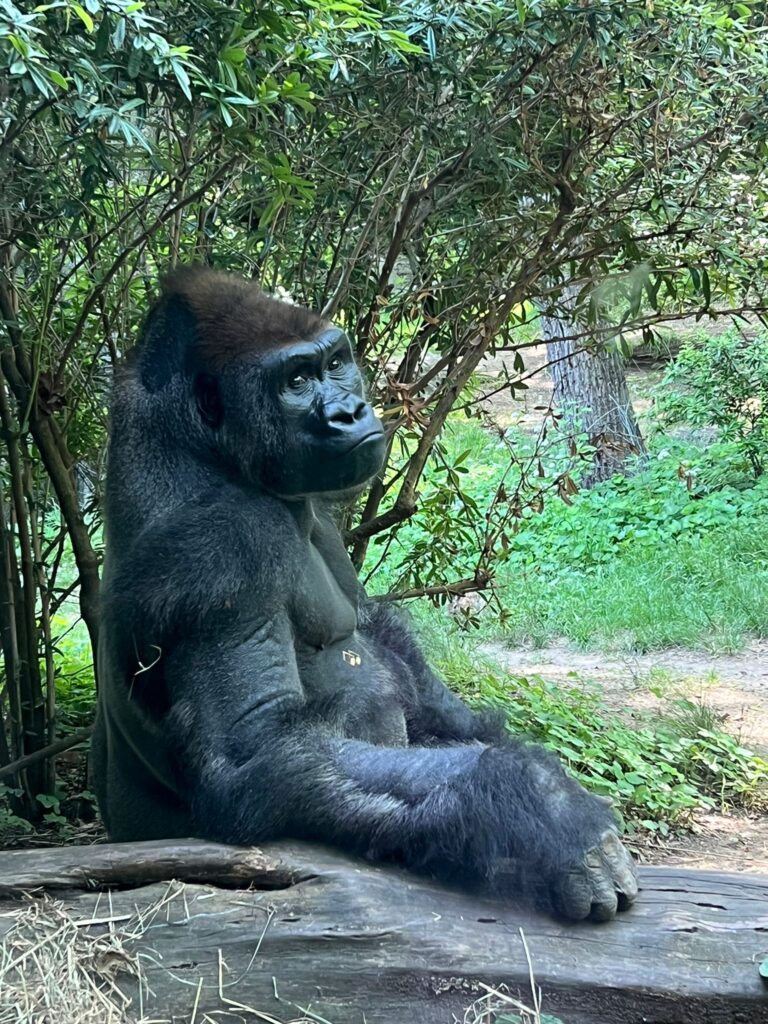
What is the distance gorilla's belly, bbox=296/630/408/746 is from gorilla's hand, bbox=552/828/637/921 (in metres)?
0.76

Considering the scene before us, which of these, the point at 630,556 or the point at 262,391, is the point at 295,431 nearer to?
the point at 262,391

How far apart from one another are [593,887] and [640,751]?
8.59 ft

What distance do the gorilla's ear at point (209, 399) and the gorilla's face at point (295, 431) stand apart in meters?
0.03

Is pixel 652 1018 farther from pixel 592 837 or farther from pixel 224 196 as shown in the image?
pixel 224 196

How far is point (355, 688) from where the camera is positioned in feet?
11.2

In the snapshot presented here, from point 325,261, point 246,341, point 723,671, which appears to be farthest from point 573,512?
point 246,341

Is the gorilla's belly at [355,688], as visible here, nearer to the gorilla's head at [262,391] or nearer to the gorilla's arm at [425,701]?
the gorilla's arm at [425,701]

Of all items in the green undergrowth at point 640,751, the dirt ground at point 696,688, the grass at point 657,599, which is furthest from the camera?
the grass at point 657,599

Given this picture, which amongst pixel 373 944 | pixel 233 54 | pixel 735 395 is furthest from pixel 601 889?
pixel 735 395

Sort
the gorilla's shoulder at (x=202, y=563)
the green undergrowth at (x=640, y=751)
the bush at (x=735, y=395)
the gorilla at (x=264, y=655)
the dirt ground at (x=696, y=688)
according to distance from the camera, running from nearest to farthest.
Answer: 1. the gorilla at (x=264, y=655)
2. the gorilla's shoulder at (x=202, y=563)
3. the dirt ground at (x=696, y=688)
4. the green undergrowth at (x=640, y=751)
5. the bush at (x=735, y=395)

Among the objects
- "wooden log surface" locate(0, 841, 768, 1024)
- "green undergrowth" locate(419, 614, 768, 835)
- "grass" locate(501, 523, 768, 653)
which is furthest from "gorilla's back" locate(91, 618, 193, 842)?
"grass" locate(501, 523, 768, 653)

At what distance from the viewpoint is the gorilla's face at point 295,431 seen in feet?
10.7

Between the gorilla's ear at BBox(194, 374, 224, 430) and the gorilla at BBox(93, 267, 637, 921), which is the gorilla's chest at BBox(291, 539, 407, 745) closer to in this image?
the gorilla at BBox(93, 267, 637, 921)

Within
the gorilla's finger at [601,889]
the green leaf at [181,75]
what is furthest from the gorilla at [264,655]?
the green leaf at [181,75]
